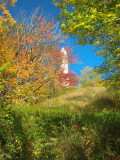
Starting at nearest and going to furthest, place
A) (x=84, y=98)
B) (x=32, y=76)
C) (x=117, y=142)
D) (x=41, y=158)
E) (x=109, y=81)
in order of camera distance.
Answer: (x=41, y=158) → (x=117, y=142) → (x=109, y=81) → (x=84, y=98) → (x=32, y=76)

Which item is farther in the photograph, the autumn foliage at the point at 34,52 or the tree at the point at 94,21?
the autumn foliage at the point at 34,52

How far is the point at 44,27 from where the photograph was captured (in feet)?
58.1

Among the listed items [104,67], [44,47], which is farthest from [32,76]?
[104,67]

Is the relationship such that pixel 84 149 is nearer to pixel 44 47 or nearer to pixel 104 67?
pixel 104 67

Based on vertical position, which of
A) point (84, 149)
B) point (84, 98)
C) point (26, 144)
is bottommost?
point (84, 149)

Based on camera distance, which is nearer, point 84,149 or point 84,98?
point 84,149

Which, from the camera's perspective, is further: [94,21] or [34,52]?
[34,52]

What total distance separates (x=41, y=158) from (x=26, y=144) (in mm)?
420

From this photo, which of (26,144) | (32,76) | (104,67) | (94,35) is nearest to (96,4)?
(94,35)

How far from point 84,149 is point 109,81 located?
15.6 feet

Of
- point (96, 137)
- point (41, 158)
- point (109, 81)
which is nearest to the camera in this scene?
point (41, 158)

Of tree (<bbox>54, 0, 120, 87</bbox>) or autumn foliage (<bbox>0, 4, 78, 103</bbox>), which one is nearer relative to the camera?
tree (<bbox>54, 0, 120, 87</bbox>)

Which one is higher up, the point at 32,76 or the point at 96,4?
the point at 32,76

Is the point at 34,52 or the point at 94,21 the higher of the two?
the point at 34,52
